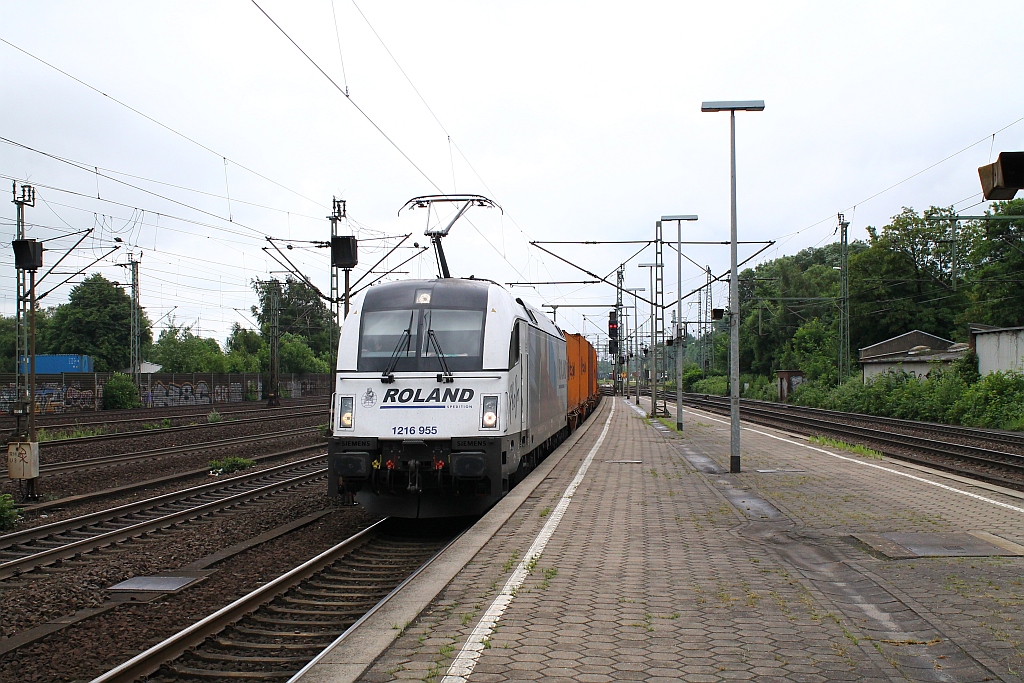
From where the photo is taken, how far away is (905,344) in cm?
5675

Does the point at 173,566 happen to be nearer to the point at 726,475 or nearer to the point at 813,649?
the point at 813,649

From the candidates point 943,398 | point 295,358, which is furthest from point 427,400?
point 295,358

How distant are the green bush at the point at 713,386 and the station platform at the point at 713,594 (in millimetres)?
56312

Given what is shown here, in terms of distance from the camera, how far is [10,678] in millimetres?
5695

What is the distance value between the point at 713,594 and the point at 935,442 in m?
19.2

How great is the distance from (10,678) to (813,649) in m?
5.06

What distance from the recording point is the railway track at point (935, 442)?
18123 millimetres

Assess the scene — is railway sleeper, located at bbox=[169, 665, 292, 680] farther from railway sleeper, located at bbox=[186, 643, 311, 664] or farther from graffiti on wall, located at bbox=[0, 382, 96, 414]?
graffiti on wall, located at bbox=[0, 382, 96, 414]

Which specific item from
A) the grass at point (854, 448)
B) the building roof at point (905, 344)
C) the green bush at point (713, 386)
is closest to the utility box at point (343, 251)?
the grass at point (854, 448)

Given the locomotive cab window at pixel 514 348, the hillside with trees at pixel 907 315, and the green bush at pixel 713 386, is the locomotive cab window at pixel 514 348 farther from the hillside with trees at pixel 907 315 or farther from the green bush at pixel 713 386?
the green bush at pixel 713 386

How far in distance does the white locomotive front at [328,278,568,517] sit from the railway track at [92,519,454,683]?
110cm

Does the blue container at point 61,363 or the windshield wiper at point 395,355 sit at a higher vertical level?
the blue container at point 61,363

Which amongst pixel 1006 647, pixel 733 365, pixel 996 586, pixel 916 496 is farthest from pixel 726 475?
pixel 1006 647

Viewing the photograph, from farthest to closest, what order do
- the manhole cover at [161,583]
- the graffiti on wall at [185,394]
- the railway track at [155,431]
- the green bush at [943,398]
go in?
1. the graffiti on wall at [185,394]
2. the green bush at [943,398]
3. the railway track at [155,431]
4. the manhole cover at [161,583]
